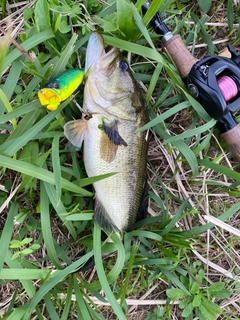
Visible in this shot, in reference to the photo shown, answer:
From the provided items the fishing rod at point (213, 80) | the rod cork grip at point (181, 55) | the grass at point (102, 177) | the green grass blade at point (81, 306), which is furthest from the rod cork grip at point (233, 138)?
the green grass blade at point (81, 306)

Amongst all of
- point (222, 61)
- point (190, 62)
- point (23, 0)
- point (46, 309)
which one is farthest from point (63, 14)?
point (46, 309)

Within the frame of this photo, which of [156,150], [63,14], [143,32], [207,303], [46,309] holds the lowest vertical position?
[207,303]

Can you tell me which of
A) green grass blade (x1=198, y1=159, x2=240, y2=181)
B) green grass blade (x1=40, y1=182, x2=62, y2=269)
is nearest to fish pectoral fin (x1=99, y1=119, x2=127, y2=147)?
green grass blade (x1=40, y1=182, x2=62, y2=269)

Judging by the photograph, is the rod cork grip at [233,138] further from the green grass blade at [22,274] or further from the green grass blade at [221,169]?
the green grass blade at [22,274]

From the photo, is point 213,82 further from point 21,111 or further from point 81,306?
point 81,306

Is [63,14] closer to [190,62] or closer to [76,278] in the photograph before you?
[190,62]

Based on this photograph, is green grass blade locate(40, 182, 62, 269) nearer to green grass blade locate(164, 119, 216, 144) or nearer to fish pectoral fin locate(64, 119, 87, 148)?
fish pectoral fin locate(64, 119, 87, 148)

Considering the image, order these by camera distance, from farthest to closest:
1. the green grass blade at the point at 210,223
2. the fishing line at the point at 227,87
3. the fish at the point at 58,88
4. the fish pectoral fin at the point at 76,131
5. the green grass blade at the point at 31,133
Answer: the green grass blade at the point at 210,223, the fishing line at the point at 227,87, the fish pectoral fin at the point at 76,131, the green grass blade at the point at 31,133, the fish at the point at 58,88
